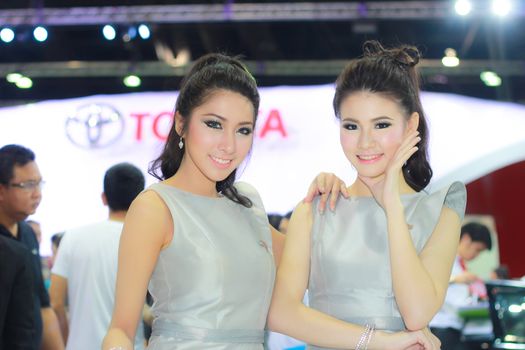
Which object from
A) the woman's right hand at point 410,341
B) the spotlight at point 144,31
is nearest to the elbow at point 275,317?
the woman's right hand at point 410,341

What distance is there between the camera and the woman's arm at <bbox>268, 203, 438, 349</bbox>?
2205mm

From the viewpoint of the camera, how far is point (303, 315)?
2254mm

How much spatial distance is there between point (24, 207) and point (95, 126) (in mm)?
3084

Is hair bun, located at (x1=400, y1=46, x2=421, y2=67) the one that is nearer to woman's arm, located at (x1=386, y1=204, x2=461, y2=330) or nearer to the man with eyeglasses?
woman's arm, located at (x1=386, y1=204, x2=461, y2=330)

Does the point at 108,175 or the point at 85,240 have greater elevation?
the point at 108,175

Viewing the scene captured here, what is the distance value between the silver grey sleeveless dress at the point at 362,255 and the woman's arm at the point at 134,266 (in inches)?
17.5

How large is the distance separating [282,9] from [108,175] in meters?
3.94

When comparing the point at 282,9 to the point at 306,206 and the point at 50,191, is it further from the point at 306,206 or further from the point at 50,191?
the point at 306,206

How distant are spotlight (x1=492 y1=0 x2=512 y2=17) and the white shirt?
4265 mm

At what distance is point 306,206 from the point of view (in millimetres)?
2434

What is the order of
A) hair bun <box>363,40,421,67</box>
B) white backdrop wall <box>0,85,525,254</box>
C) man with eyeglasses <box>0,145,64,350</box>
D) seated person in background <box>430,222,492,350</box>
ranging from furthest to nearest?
white backdrop wall <box>0,85,525,254</box>
seated person in background <box>430,222,492,350</box>
man with eyeglasses <box>0,145,64,350</box>
hair bun <box>363,40,421,67</box>

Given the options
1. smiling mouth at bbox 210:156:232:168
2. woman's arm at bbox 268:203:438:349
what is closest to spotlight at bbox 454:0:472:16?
woman's arm at bbox 268:203:438:349

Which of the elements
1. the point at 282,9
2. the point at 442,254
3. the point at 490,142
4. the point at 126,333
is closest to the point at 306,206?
the point at 442,254

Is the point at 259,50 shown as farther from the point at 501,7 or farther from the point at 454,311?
the point at 454,311
